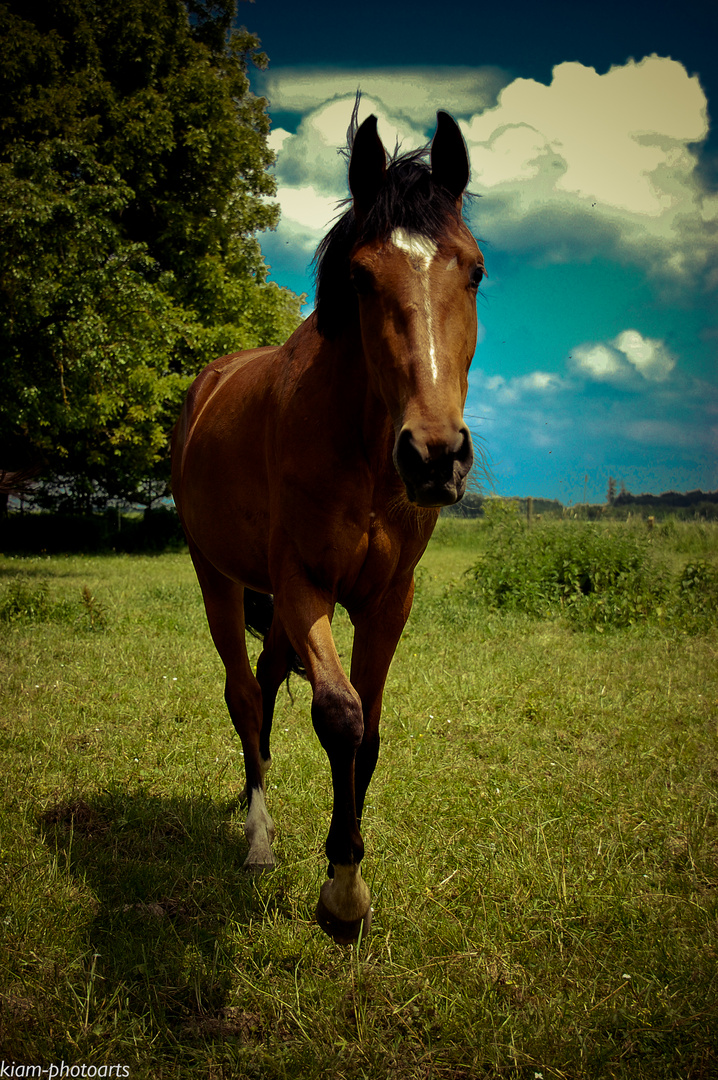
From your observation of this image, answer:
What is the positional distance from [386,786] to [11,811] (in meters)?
1.86

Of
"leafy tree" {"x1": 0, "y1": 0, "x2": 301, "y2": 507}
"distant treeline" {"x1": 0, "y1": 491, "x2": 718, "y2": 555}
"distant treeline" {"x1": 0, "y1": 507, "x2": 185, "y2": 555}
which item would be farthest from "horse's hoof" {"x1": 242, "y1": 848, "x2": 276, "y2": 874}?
"distant treeline" {"x1": 0, "y1": 507, "x2": 185, "y2": 555}

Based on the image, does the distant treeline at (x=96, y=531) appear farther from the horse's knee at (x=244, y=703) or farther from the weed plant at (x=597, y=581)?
the horse's knee at (x=244, y=703)

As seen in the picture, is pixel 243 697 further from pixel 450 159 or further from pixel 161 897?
pixel 450 159

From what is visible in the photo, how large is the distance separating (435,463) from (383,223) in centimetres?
81

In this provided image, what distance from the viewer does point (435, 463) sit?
165cm

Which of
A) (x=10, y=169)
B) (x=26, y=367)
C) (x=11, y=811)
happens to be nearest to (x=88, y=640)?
(x=11, y=811)

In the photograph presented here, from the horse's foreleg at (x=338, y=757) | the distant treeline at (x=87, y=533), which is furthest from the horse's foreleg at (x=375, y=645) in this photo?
the distant treeline at (x=87, y=533)

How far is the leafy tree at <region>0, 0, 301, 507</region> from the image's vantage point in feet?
35.1

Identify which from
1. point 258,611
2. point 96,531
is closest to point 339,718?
point 258,611

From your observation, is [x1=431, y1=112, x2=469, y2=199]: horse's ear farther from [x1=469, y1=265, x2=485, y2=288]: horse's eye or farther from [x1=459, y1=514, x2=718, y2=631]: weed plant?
[x1=459, y1=514, x2=718, y2=631]: weed plant

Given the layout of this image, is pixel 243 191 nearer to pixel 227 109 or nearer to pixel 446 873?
pixel 227 109

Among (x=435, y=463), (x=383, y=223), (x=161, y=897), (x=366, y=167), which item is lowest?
(x=161, y=897)

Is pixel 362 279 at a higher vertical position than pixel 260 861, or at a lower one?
higher

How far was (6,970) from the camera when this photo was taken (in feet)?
7.21
